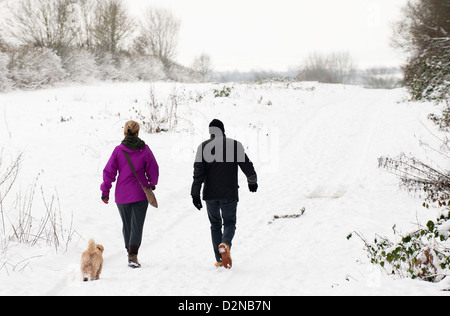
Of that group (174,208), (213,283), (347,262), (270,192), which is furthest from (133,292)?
(270,192)

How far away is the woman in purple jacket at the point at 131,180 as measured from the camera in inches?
179

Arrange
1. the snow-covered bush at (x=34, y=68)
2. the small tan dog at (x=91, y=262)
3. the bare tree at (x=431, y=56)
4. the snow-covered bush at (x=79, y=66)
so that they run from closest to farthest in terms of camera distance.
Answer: the small tan dog at (x=91, y=262), the bare tree at (x=431, y=56), the snow-covered bush at (x=34, y=68), the snow-covered bush at (x=79, y=66)

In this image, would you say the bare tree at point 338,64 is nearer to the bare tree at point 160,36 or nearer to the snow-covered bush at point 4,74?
the bare tree at point 160,36

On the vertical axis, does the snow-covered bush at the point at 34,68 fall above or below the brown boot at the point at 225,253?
above

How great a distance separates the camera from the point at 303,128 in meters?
14.6

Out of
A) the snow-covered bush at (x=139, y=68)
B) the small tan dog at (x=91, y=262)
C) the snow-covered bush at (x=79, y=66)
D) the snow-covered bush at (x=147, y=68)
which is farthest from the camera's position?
the snow-covered bush at (x=147, y=68)

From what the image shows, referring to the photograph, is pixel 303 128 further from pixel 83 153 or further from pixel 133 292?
pixel 133 292

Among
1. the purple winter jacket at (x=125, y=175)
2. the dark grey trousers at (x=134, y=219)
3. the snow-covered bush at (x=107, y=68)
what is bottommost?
the dark grey trousers at (x=134, y=219)

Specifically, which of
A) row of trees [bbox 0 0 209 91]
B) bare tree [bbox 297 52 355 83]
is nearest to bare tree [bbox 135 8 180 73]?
row of trees [bbox 0 0 209 91]

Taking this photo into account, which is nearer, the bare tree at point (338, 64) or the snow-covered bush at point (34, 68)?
the snow-covered bush at point (34, 68)

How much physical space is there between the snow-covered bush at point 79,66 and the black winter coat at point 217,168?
2263 centimetres

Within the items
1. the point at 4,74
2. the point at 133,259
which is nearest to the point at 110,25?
the point at 4,74

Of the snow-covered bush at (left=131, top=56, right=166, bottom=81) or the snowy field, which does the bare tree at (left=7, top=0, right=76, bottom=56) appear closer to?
the snow-covered bush at (left=131, top=56, right=166, bottom=81)

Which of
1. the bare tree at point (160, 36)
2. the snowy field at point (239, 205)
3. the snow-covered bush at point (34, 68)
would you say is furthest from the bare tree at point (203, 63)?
the snowy field at point (239, 205)
